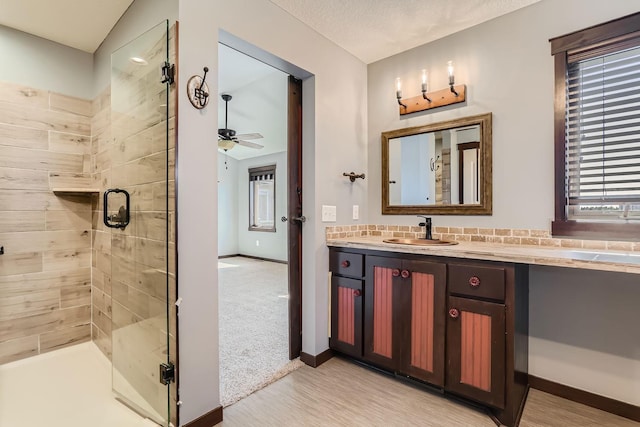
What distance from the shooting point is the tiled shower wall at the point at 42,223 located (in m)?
2.29

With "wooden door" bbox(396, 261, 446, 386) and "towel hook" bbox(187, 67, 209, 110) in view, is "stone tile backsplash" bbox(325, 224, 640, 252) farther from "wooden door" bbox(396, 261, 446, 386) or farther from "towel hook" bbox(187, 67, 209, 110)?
"towel hook" bbox(187, 67, 209, 110)

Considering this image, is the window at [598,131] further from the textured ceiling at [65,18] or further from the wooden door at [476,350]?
the textured ceiling at [65,18]

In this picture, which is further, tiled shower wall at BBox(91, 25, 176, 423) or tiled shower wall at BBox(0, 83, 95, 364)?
tiled shower wall at BBox(0, 83, 95, 364)

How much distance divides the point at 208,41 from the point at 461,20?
1.77 metres

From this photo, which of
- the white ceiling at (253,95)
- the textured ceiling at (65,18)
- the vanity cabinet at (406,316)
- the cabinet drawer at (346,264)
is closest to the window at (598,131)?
the vanity cabinet at (406,316)

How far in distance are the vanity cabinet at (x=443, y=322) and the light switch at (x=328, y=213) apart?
281 millimetres

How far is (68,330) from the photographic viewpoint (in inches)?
101

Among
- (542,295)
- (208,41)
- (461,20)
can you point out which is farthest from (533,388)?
(208,41)

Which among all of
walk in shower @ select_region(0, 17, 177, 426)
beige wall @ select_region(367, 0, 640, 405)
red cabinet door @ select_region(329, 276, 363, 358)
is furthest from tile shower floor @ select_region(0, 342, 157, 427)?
beige wall @ select_region(367, 0, 640, 405)

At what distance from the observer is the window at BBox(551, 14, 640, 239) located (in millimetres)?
1724

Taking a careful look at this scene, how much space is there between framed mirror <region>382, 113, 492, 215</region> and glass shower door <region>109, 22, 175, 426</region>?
1.81 metres

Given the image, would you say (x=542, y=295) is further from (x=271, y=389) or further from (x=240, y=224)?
(x=240, y=224)

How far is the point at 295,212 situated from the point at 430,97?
142cm

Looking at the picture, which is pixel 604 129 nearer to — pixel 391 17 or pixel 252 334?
pixel 391 17
